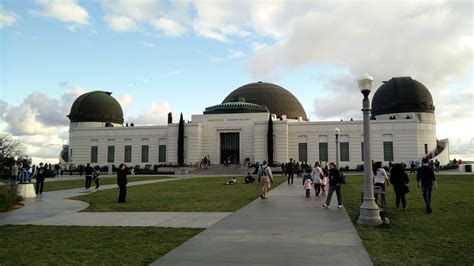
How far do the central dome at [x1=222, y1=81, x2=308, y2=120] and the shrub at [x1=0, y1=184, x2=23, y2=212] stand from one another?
60763 mm

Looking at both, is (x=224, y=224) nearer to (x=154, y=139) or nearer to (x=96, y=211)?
(x=96, y=211)

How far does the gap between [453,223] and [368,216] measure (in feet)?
7.87

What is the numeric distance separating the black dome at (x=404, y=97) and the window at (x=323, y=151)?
13633mm

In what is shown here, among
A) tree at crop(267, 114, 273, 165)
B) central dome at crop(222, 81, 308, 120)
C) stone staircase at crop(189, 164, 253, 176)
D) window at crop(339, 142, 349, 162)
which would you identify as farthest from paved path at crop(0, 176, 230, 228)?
central dome at crop(222, 81, 308, 120)

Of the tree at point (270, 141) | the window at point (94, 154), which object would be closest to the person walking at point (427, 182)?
the tree at point (270, 141)

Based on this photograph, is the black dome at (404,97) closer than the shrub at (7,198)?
No

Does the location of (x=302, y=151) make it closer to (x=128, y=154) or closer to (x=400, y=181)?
(x=128, y=154)

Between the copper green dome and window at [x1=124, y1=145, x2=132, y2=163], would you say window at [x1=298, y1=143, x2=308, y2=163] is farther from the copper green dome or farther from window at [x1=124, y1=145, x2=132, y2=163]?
window at [x1=124, y1=145, x2=132, y2=163]

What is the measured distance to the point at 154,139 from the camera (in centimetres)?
6303

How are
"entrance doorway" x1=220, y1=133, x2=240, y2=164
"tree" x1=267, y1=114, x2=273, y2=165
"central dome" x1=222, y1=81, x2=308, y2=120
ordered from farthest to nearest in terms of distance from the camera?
"central dome" x1=222, y1=81, x2=308, y2=120 → "entrance doorway" x1=220, y1=133, x2=240, y2=164 → "tree" x1=267, y1=114, x2=273, y2=165

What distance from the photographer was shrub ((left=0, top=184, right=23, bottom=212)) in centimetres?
1438

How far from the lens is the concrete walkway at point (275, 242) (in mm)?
6699

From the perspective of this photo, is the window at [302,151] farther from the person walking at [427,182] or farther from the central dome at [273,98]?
the person walking at [427,182]

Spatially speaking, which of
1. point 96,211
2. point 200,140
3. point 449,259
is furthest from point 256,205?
point 200,140
